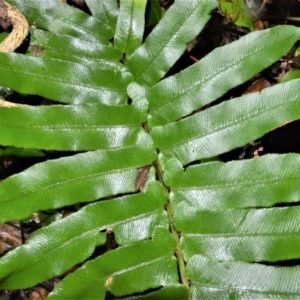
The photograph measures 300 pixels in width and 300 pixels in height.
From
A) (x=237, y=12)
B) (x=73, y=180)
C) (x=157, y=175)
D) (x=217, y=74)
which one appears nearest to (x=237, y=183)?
(x=157, y=175)

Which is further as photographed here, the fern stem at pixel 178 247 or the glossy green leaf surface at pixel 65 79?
the glossy green leaf surface at pixel 65 79

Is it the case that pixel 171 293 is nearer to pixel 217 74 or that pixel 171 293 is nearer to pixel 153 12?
pixel 217 74

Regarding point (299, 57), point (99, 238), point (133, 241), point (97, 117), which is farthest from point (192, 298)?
point (299, 57)

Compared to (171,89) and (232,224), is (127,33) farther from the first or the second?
(232,224)

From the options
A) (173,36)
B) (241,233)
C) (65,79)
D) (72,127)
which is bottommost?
(241,233)

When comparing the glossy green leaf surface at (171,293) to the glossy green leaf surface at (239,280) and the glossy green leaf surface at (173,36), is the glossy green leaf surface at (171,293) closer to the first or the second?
the glossy green leaf surface at (239,280)

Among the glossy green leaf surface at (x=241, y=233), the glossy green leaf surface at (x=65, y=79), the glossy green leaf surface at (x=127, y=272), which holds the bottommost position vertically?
the glossy green leaf surface at (x=127, y=272)

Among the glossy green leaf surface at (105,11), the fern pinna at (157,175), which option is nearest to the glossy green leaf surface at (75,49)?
the fern pinna at (157,175)
